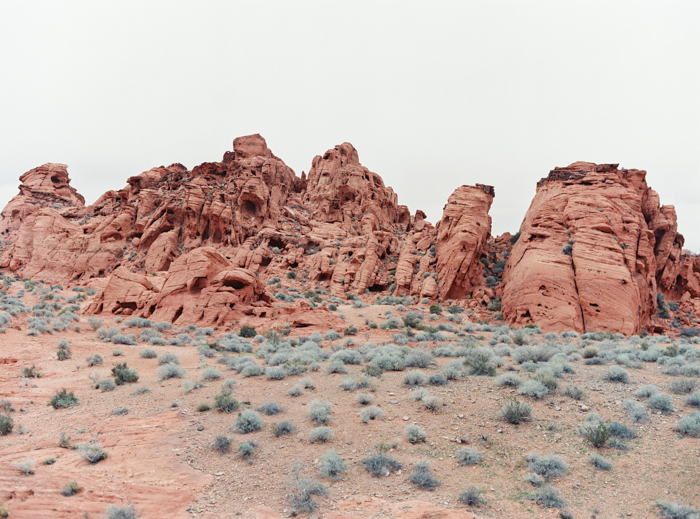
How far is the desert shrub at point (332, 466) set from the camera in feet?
21.4

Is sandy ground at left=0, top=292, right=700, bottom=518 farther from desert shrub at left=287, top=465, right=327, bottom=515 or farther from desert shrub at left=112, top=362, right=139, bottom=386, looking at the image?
desert shrub at left=112, top=362, right=139, bottom=386

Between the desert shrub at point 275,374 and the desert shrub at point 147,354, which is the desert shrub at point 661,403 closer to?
the desert shrub at point 275,374

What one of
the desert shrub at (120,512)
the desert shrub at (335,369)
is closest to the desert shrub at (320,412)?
the desert shrub at (335,369)

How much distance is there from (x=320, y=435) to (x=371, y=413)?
4.86 ft

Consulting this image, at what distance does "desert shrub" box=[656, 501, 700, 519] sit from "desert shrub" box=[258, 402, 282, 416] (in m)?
7.62

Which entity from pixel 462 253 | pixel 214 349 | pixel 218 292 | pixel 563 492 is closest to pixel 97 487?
pixel 563 492

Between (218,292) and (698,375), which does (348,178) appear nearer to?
(218,292)

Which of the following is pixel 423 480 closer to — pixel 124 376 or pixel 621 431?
pixel 621 431

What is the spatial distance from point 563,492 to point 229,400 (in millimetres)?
7558

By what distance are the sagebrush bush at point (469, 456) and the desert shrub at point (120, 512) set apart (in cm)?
561

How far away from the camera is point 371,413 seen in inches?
339

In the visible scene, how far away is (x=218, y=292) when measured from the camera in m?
22.0

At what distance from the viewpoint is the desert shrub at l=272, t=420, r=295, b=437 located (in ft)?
26.3

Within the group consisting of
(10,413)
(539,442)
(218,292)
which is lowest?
(10,413)
